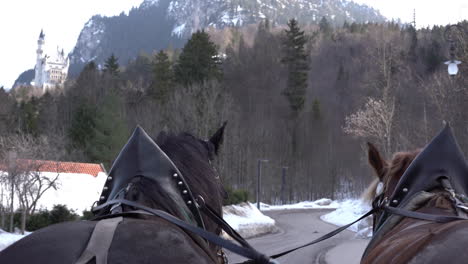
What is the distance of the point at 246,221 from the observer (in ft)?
71.9

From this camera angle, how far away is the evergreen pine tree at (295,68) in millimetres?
53188

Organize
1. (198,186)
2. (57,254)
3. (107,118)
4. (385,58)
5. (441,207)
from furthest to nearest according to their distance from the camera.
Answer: (107,118)
(385,58)
(198,186)
(441,207)
(57,254)

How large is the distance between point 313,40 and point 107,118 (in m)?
40.5

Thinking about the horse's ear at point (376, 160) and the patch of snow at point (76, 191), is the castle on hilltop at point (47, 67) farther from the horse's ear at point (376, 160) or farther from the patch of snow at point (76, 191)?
the horse's ear at point (376, 160)

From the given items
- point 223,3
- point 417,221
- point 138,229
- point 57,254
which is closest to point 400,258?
point 417,221

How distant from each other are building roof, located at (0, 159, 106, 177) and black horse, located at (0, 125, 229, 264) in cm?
1993

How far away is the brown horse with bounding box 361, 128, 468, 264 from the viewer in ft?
6.70

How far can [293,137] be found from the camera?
180 feet

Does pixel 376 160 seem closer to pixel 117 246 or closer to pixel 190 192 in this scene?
pixel 190 192

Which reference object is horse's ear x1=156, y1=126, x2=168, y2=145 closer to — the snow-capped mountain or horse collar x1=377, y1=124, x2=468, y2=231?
horse collar x1=377, y1=124, x2=468, y2=231

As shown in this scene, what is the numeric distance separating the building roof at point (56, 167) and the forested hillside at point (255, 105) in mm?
4037

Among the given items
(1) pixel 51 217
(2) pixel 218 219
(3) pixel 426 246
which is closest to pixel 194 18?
(1) pixel 51 217

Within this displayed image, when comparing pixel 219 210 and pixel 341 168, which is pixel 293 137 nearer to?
pixel 341 168

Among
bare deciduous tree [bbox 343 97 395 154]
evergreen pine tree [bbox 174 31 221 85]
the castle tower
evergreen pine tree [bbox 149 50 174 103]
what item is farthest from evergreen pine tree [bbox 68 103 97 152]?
the castle tower
